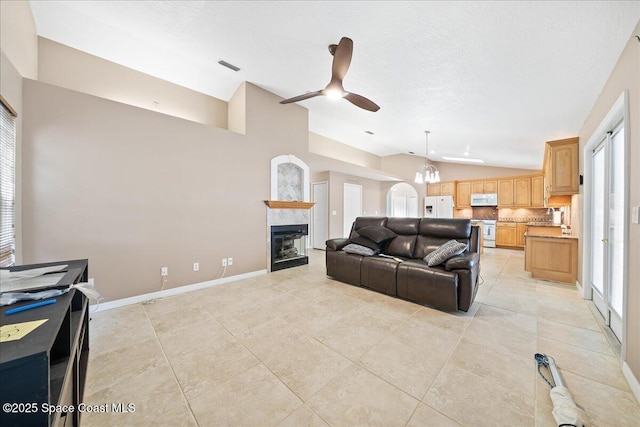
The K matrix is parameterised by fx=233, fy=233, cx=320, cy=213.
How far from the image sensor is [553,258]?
3811 mm

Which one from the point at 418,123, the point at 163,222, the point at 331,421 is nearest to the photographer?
the point at 331,421

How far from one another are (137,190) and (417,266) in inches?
145

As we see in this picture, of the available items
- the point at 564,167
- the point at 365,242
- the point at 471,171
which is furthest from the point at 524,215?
the point at 365,242

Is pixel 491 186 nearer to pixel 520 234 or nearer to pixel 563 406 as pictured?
pixel 520 234

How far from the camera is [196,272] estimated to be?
347 centimetres

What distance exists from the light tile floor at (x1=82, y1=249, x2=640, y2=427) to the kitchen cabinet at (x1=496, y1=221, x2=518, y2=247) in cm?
506

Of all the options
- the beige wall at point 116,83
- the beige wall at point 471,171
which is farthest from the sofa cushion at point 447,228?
the beige wall at point 471,171

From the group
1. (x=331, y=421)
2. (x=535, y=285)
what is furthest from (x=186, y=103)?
(x=535, y=285)

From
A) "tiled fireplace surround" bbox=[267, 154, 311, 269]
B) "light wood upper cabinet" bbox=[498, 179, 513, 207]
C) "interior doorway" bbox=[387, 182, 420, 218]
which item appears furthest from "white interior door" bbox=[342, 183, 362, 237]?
"light wood upper cabinet" bbox=[498, 179, 513, 207]

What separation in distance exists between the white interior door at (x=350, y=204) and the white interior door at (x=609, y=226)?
5219mm

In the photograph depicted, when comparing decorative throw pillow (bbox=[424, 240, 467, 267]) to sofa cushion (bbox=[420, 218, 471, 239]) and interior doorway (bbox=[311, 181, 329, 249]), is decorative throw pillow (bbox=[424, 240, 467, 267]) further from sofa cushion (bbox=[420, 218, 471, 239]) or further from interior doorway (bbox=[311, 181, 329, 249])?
interior doorway (bbox=[311, 181, 329, 249])

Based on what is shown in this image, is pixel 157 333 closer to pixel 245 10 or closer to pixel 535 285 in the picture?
pixel 245 10

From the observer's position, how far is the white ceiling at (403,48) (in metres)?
1.84

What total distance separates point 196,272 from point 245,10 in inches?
131
